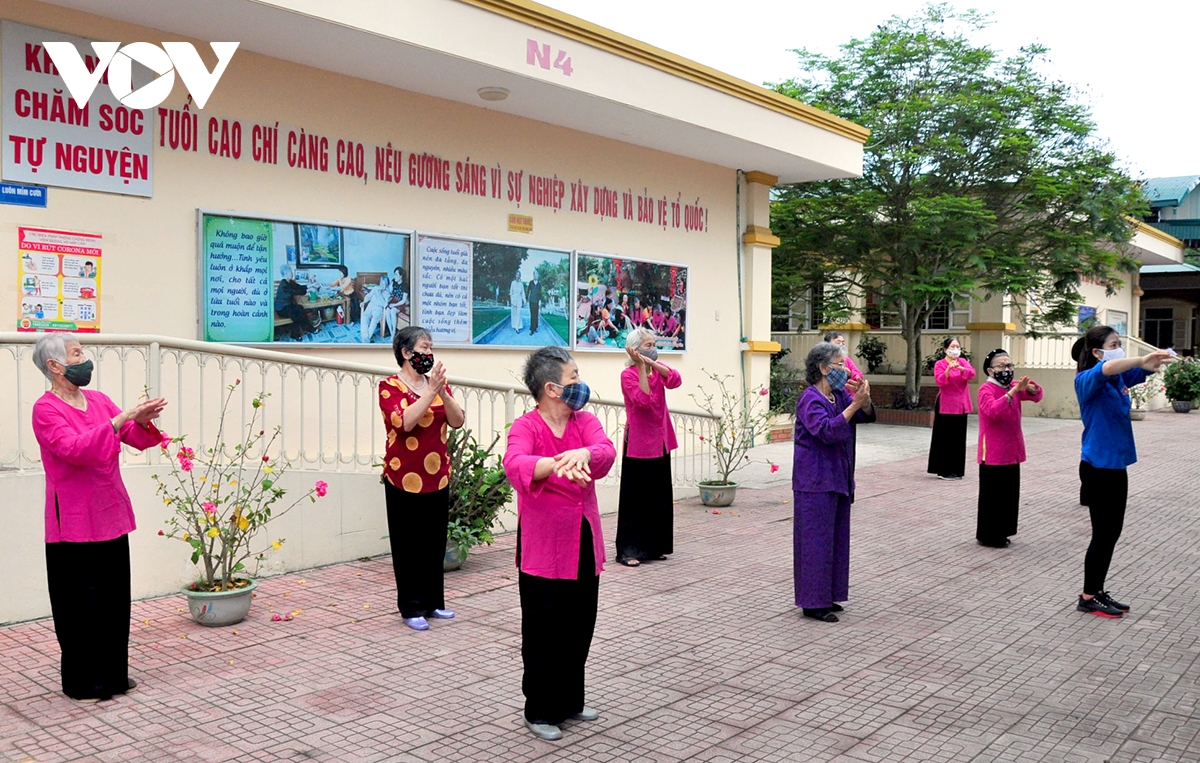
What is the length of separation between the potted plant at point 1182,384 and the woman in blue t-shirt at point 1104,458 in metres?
23.3

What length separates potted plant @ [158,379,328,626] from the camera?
607 cm

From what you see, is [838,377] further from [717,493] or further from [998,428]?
[717,493]

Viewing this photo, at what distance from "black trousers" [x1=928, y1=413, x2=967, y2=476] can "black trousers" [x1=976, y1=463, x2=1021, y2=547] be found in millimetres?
4179

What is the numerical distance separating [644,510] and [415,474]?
2.49 metres

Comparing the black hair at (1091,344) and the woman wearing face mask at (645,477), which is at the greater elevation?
the black hair at (1091,344)

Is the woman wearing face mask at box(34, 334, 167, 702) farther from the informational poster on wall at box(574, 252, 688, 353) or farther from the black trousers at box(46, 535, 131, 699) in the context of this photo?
the informational poster on wall at box(574, 252, 688, 353)

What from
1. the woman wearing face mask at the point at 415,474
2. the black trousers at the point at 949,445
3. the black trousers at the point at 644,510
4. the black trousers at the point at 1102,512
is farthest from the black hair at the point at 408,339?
the black trousers at the point at 949,445

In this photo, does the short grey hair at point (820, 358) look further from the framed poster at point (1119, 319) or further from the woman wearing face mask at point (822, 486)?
the framed poster at point (1119, 319)

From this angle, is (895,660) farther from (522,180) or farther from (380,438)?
(522,180)

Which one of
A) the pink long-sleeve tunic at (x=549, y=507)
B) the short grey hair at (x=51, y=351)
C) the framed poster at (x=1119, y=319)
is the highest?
the framed poster at (x=1119, y=319)

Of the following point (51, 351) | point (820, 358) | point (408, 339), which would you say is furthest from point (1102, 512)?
point (51, 351)

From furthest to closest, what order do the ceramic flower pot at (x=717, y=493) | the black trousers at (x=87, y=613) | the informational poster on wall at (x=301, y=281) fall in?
the ceramic flower pot at (x=717, y=493) < the informational poster on wall at (x=301, y=281) < the black trousers at (x=87, y=613)

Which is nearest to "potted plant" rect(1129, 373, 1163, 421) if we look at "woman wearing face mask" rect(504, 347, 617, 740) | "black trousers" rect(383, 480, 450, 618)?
"black trousers" rect(383, 480, 450, 618)

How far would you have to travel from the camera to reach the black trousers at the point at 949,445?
13.1m
